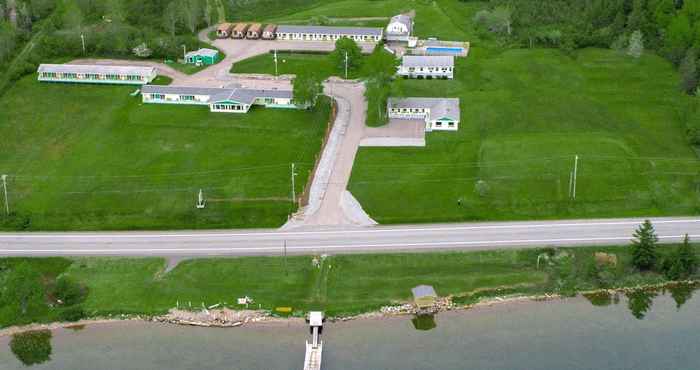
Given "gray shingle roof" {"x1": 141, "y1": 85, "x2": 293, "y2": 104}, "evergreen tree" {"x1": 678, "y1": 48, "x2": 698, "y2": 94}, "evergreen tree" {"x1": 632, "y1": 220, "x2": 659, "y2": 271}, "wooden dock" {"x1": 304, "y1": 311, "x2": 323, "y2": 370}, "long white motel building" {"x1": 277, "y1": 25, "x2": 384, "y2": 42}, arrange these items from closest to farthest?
"wooden dock" {"x1": 304, "y1": 311, "x2": 323, "y2": 370}, "evergreen tree" {"x1": 632, "y1": 220, "x2": 659, "y2": 271}, "gray shingle roof" {"x1": 141, "y1": 85, "x2": 293, "y2": 104}, "evergreen tree" {"x1": 678, "y1": 48, "x2": 698, "y2": 94}, "long white motel building" {"x1": 277, "y1": 25, "x2": 384, "y2": 42}

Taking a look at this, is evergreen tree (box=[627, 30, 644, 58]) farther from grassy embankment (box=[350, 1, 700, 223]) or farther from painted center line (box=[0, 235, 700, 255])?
painted center line (box=[0, 235, 700, 255])

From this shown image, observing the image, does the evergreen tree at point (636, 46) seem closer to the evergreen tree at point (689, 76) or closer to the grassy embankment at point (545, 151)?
the grassy embankment at point (545, 151)

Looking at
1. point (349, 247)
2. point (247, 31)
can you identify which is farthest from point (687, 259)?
point (247, 31)

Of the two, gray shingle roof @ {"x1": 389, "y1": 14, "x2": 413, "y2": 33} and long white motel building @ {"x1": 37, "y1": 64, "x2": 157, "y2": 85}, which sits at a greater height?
gray shingle roof @ {"x1": 389, "y1": 14, "x2": 413, "y2": 33}

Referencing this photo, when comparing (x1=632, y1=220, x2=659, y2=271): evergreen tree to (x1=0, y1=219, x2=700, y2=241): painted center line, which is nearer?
(x1=632, y1=220, x2=659, y2=271): evergreen tree

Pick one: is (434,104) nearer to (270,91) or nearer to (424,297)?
(270,91)

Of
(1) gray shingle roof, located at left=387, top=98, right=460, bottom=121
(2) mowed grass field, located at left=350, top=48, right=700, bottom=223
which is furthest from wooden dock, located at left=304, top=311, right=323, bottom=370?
(1) gray shingle roof, located at left=387, top=98, right=460, bottom=121

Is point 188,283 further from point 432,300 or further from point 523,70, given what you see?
point 523,70
